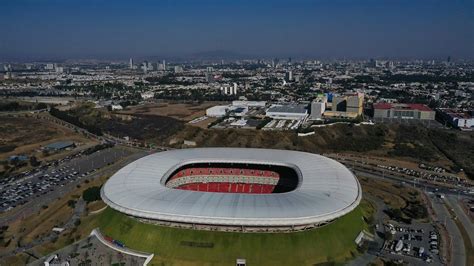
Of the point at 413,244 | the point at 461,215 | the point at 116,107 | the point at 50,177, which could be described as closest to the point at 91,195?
the point at 50,177

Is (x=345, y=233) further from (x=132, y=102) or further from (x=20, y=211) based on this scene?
(x=132, y=102)

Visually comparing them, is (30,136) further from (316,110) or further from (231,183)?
(316,110)

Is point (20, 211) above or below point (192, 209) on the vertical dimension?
below

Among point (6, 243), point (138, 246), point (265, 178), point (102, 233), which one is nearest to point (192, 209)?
point (138, 246)

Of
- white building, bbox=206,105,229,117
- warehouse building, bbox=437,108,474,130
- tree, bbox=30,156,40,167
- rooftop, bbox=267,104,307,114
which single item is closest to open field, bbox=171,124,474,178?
warehouse building, bbox=437,108,474,130

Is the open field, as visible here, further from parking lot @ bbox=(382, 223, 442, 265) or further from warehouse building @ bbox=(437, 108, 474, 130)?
parking lot @ bbox=(382, 223, 442, 265)

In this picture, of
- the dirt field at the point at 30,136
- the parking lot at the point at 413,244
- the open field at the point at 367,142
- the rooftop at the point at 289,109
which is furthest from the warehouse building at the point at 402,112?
the dirt field at the point at 30,136
